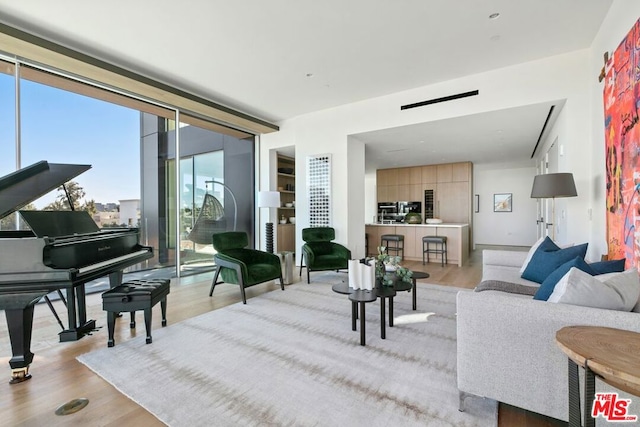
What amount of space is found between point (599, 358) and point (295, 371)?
5.79 ft

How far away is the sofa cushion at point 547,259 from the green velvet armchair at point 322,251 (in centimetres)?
267

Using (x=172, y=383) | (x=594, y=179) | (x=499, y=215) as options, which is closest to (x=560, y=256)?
(x=594, y=179)

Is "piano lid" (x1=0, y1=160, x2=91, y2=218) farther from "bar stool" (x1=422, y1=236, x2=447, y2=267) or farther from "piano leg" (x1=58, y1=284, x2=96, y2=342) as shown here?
"bar stool" (x1=422, y1=236, x2=447, y2=267)

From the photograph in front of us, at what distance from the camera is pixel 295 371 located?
2.23 meters

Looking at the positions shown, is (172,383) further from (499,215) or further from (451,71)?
(499,215)

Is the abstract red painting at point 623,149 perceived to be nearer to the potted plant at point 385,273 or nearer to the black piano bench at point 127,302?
the potted plant at point 385,273

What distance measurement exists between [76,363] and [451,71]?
5461 millimetres

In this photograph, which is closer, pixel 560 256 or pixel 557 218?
pixel 560 256

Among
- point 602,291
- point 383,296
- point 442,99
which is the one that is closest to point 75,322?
point 383,296

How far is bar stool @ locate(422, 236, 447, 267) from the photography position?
6750 mm

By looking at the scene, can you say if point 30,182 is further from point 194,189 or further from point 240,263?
point 194,189

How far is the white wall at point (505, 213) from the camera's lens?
10.1 meters

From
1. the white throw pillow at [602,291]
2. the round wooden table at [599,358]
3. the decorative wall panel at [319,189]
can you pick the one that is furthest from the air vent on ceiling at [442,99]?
the round wooden table at [599,358]

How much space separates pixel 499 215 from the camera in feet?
34.7
